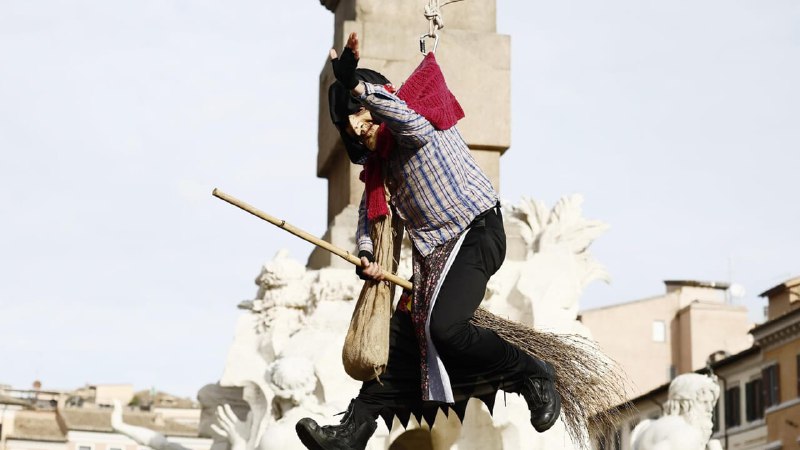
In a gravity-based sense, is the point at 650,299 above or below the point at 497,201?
above

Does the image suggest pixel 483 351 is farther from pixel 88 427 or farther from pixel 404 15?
pixel 88 427

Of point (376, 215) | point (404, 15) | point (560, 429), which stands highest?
point (404, 15)

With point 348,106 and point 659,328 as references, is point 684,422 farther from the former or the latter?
point 659,328

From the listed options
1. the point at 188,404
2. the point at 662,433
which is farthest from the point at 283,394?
the point at 188,404

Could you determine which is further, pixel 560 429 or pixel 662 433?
pixel 662 433

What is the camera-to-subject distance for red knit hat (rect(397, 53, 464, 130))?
6.46 meters

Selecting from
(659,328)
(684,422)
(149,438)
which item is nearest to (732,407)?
(659,328)

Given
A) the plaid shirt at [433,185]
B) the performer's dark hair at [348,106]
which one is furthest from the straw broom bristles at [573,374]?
the performer's dark hair at [348,106]

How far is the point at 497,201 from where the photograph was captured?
6676 millimetres

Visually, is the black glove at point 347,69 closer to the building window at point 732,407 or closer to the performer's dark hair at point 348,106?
the performer's dark hair at point 348,106

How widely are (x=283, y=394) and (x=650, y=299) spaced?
35.3 meters

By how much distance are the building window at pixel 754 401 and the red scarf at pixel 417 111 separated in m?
31.9

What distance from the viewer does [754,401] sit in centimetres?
3788

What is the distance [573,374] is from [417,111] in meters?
1.23
